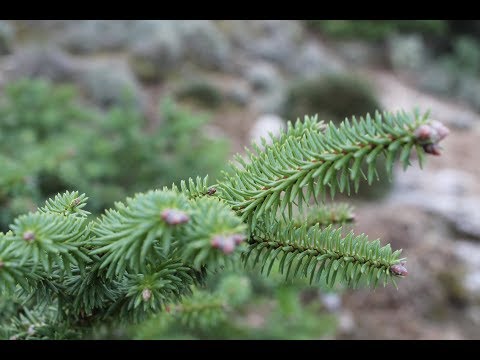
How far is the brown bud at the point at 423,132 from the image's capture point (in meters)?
0.74

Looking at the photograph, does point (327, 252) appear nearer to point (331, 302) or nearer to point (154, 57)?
point (331, 302)

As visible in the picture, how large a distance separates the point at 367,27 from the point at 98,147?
38.3ft

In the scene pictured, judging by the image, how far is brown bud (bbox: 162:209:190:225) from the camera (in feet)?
2.32

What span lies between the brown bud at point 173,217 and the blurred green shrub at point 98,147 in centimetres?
205

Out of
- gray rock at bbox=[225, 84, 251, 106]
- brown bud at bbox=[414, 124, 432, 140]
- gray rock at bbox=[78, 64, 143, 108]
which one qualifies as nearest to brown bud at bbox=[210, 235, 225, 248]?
brown bud at bbox=[414, 124, 432, 140]

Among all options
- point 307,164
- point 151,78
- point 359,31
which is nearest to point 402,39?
point 359,31

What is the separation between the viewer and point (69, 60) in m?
7.70

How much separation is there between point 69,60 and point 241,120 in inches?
131

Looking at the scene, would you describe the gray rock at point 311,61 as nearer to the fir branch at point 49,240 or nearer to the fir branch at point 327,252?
the fir branch at point 327,252

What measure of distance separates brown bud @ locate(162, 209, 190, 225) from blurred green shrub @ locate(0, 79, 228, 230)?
2.05 m

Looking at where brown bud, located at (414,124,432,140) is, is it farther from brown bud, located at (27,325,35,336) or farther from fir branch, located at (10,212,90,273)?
brown bud, located at (27,325,35,336)

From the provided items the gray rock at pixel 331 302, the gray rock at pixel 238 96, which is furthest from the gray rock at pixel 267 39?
the gray rock at pixel 331 302
